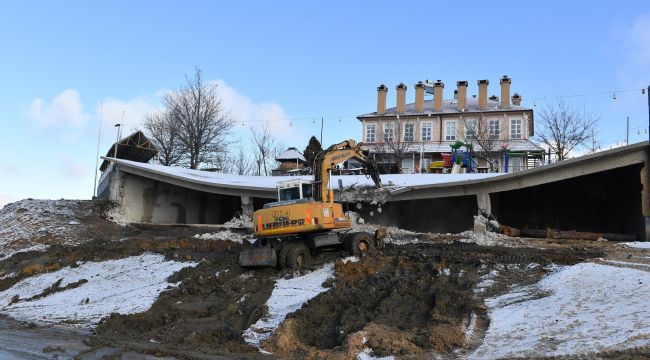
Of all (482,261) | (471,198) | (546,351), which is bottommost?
(546,351)

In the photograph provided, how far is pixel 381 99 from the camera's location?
5456 centimetres

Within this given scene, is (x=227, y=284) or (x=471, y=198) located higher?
(x=471, y=198)

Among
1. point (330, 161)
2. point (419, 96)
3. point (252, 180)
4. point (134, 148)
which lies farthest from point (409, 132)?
point (330, 161)

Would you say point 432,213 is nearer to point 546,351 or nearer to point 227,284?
point 227,284

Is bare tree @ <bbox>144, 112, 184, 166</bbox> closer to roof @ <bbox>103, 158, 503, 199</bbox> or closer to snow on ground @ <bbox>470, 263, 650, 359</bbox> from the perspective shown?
roof @ <bbox>103, 158, 503, 199</bbox>

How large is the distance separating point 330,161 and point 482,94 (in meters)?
36.2

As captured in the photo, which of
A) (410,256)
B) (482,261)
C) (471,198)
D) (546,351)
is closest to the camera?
(546,351)

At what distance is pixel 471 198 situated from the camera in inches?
1080

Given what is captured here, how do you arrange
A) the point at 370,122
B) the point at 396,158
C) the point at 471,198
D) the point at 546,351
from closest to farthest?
the point at 546,351, the point at 471,198, the point at 396,158, the point at 370,122

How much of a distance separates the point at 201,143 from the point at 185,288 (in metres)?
36.6

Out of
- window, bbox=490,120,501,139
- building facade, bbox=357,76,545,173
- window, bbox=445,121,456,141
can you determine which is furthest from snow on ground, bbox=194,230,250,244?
window, bbox=490,120,501,139

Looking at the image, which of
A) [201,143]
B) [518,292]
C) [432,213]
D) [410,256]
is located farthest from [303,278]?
[201,143]

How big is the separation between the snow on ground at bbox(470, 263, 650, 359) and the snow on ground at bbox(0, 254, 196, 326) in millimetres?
9145

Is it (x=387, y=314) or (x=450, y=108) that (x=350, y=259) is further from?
(x=450, y=108)
